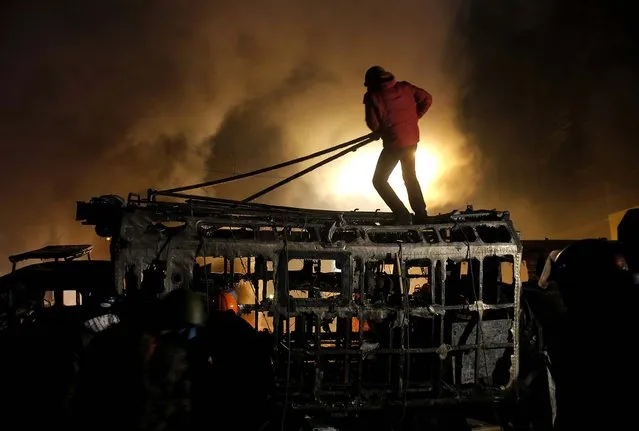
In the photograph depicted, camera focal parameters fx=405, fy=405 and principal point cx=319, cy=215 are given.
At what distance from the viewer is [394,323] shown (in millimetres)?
5855

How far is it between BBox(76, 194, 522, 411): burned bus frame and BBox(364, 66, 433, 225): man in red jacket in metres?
0.66

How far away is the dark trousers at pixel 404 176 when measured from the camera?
6.81 m

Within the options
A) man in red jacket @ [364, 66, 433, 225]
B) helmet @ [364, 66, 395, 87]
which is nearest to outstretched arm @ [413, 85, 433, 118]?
man in red jacket @ [364, 66, 433, 225]

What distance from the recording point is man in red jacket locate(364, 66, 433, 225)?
6.56 m

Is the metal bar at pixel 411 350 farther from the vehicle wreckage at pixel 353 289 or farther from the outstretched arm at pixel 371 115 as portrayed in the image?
the outstretched arm at pixel 371 115

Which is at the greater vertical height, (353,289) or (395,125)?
(395,125)

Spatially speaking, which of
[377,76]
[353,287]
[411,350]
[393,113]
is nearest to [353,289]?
[353,287]

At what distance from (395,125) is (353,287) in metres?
2.73

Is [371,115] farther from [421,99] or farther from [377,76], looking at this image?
[421,99]

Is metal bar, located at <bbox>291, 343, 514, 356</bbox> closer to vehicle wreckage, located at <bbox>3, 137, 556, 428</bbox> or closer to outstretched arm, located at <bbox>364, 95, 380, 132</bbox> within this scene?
vehicle wreckage, located at <bbox>3, 137, 556, 428</bbox>

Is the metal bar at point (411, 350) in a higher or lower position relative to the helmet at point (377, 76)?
lower

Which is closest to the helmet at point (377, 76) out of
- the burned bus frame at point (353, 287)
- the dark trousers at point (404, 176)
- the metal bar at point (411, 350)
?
the dark trousers at point (404, 176)

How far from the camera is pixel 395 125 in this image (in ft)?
21.9

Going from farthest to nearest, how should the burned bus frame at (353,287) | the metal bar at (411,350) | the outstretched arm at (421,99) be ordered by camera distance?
the outstretched arm at (421,99) < the metal bar at (411,350) < the burned bus frame at (353,287)
